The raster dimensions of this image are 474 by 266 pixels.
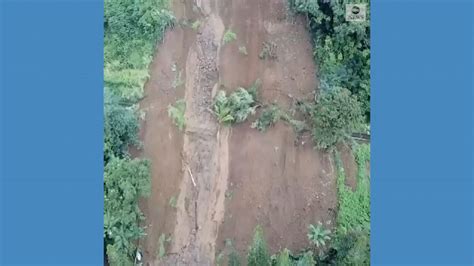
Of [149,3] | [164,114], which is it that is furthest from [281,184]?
[149,3]

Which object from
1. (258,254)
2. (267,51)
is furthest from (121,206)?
(267,51)

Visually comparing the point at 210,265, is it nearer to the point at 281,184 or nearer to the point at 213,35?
the point at 281,184

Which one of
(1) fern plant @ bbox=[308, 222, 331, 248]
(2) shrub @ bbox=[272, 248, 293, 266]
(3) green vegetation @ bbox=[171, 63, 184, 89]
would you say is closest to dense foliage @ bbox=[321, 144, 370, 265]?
(1) fern plant @ bbox=[308, 222, 331, 248]

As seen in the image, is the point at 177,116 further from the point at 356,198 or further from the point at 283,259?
the point at 356,198

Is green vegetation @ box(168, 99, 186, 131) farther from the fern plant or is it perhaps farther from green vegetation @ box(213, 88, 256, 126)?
the fern plant

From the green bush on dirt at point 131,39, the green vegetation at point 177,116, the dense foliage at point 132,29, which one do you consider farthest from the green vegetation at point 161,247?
the dense foliage at point 132,29
